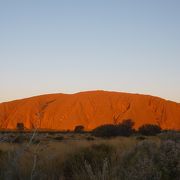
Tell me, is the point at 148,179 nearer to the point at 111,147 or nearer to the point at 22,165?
the point at 22,165

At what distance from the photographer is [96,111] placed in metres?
81.2

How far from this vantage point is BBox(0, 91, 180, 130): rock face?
77188 millimetres

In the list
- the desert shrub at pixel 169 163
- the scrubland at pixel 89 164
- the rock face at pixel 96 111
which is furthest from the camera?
the rock face at pixel 96 111

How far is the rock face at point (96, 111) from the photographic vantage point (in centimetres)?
7719

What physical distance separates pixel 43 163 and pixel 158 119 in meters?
71.0

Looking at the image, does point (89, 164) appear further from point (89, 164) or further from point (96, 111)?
point (96, 111)

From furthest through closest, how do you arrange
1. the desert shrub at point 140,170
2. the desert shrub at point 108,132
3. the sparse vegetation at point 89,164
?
the desert shrub at point 108,132 → the desert shrub at point 140,170 → the sparse vegetation at point 89,164

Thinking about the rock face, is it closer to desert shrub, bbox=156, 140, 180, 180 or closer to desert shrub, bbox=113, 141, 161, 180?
desert shrub, bbox=113, 141, 161, 180

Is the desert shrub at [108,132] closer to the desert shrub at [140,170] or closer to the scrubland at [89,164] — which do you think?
the scrubland at [89,164]

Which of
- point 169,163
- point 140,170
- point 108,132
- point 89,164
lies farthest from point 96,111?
point 140,170

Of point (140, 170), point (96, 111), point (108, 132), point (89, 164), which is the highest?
point (96, 111)

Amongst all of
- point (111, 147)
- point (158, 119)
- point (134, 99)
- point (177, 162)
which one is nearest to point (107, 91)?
point (134, 99)

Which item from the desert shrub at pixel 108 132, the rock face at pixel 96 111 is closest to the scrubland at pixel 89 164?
the desert shrub at pixel 108 132

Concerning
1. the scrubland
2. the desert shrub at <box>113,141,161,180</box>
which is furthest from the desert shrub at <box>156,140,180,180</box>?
the desert shrub at <box>113,141,161,180</box>
